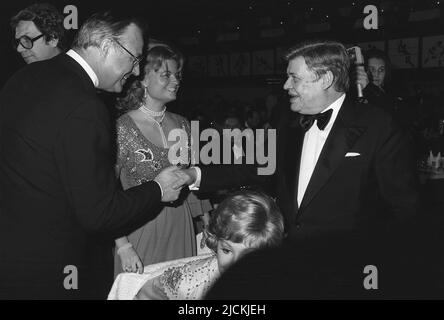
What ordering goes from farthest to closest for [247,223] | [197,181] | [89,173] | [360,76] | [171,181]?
[360,76], [197,181], [171,181], [247,223], [89,173]

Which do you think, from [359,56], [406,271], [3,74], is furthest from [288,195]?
[3,74]

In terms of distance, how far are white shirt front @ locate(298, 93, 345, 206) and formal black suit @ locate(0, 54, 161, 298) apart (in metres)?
0.64

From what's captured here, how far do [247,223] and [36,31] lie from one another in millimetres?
1483

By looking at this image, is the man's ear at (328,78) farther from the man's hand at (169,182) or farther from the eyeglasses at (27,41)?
the eyeglasses at (27,41)

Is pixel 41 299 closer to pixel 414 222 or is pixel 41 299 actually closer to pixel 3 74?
pixel 414 222

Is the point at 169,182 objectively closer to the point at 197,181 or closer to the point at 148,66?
the point at 197,181

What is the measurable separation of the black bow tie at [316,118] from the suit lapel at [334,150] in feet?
0.15

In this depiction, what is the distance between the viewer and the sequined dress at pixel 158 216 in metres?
2.39

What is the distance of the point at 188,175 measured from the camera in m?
2.19

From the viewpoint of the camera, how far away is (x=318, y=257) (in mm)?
1935

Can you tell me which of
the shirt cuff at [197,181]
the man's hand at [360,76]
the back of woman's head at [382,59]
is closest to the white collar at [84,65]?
the shirt cuff at [197,181]

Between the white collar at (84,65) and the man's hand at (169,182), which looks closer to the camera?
the white collar at (84,65)

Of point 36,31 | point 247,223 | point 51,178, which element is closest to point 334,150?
point 247,223

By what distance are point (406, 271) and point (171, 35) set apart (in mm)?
10587
